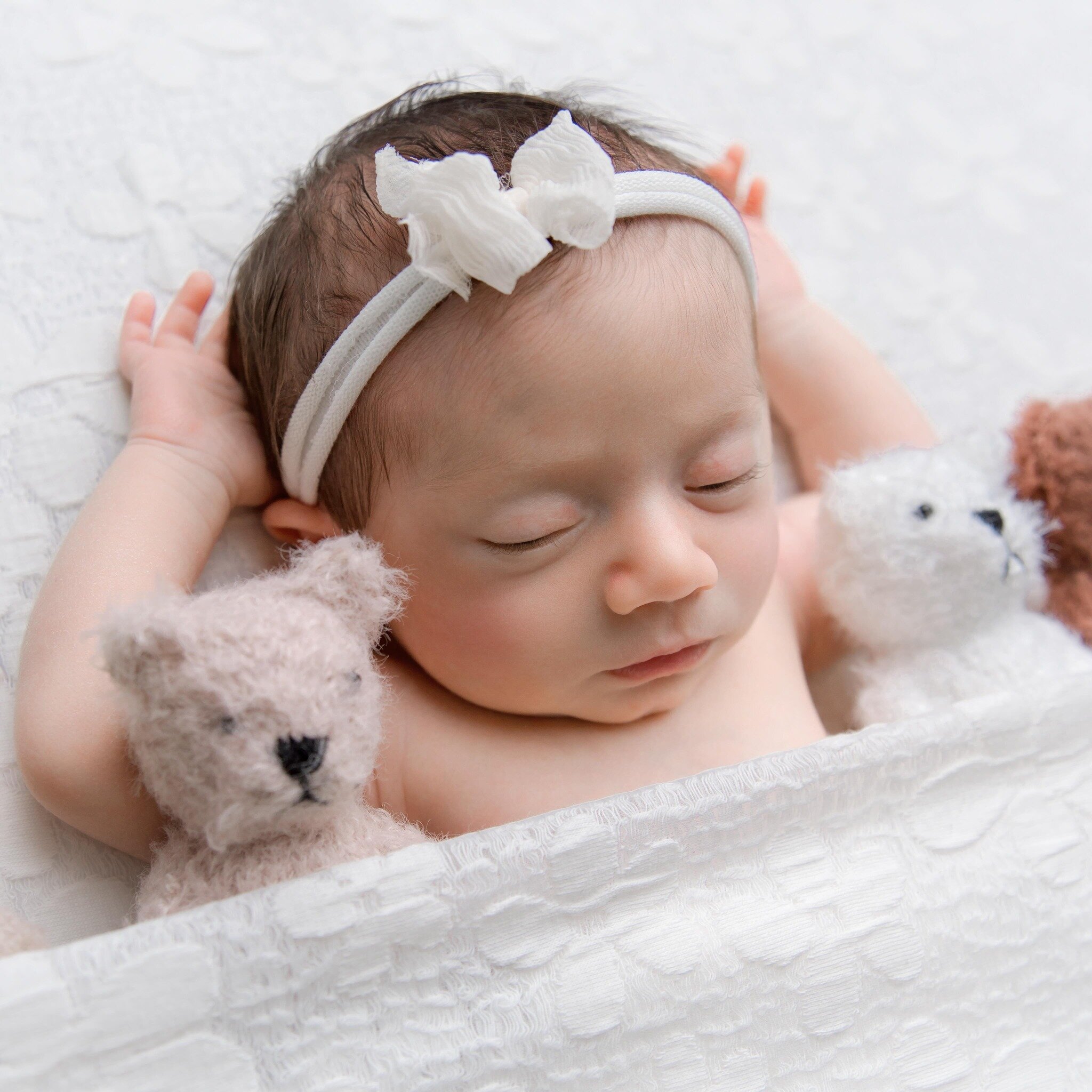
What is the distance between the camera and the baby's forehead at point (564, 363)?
0.85 meters

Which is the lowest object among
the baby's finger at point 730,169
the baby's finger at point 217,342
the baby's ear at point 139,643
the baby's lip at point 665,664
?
the baby's lip at point 665,664

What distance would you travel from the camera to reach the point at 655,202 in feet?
2.97

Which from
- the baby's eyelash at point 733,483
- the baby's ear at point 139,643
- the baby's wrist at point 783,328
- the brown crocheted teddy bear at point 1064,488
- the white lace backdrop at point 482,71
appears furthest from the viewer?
the baby's wrist at point 783,328

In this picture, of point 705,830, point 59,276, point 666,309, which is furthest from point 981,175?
point 59,276

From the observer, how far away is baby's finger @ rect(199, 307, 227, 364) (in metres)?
1.10

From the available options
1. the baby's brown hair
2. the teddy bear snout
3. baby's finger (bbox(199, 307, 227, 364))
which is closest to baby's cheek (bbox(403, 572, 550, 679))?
the baby's brown hair

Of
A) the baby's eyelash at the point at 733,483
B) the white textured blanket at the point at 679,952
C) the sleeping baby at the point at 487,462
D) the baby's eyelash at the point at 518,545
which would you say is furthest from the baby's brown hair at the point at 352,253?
the white textured blanket at the point at 679,952

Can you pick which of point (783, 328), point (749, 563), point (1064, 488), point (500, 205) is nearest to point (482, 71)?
point (783, 328)

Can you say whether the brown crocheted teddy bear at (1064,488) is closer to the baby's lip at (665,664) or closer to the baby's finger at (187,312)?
the baby's lip at (665,664)

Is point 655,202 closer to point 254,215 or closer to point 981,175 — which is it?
point 254,215

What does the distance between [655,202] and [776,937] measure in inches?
24.2

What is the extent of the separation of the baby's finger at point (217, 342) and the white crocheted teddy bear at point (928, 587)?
653mm

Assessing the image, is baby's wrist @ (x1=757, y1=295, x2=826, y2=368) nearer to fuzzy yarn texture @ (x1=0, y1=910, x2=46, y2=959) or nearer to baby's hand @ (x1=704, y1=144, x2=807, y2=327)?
baby's hand @ (x1=704, y1=144, x2=807, y2=327)

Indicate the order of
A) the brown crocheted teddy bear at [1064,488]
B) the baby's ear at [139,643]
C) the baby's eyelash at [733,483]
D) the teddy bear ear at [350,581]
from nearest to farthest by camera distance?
the baby's ear at [139,643] → the teddy bear ear at [350,581] → the baby's eyelash at [733,483] → the brown crocheted teddy bear at [1064,488]
